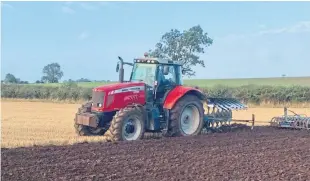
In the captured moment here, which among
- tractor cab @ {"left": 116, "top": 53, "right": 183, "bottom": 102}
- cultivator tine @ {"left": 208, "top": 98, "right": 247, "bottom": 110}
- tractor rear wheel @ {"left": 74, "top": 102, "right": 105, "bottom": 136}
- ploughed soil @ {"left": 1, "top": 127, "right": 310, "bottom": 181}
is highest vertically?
tractor cab @ {"left": 116, "top": 53, "right": 183, "bottom": 102}

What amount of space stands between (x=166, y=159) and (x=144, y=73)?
176 inches

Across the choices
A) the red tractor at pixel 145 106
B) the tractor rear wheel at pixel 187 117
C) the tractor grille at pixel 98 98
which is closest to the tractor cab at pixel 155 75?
the red tractor at pixel 145 106

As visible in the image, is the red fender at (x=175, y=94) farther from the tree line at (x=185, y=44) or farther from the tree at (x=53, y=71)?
the tree at (x=53, y=71)

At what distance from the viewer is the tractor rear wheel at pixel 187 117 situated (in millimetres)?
13102

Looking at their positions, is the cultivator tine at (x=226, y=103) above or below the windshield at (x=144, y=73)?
below

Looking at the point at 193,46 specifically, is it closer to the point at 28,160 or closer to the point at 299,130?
the point at 299,130

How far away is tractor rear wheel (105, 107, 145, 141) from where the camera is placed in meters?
11.8

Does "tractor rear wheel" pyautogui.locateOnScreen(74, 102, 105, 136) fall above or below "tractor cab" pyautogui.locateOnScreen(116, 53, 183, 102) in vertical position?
below

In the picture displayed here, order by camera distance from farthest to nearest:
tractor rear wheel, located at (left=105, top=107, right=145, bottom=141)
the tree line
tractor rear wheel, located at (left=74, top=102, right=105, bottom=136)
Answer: the tree line < tractor rear wheel, located at (left=74, top=102, right=105, bottom=136) < tractor rear wheel, located at (left=105, top=107, right=145, bottom=141)

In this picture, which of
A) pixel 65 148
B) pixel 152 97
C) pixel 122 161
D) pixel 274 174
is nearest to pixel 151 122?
pixel 152 97

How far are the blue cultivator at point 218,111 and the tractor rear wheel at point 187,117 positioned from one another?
560 millimetres

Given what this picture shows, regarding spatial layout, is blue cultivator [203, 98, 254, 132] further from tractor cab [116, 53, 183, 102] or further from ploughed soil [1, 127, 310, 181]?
ploughed soil [1, 127, 310, 181]

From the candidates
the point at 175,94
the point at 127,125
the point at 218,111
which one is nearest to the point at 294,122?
the point at 218,111

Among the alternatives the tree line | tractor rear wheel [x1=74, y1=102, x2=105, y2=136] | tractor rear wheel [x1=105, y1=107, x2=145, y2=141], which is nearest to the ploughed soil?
tractor rear wheel [x1=105, y1=107, x2=145, y2=141]
